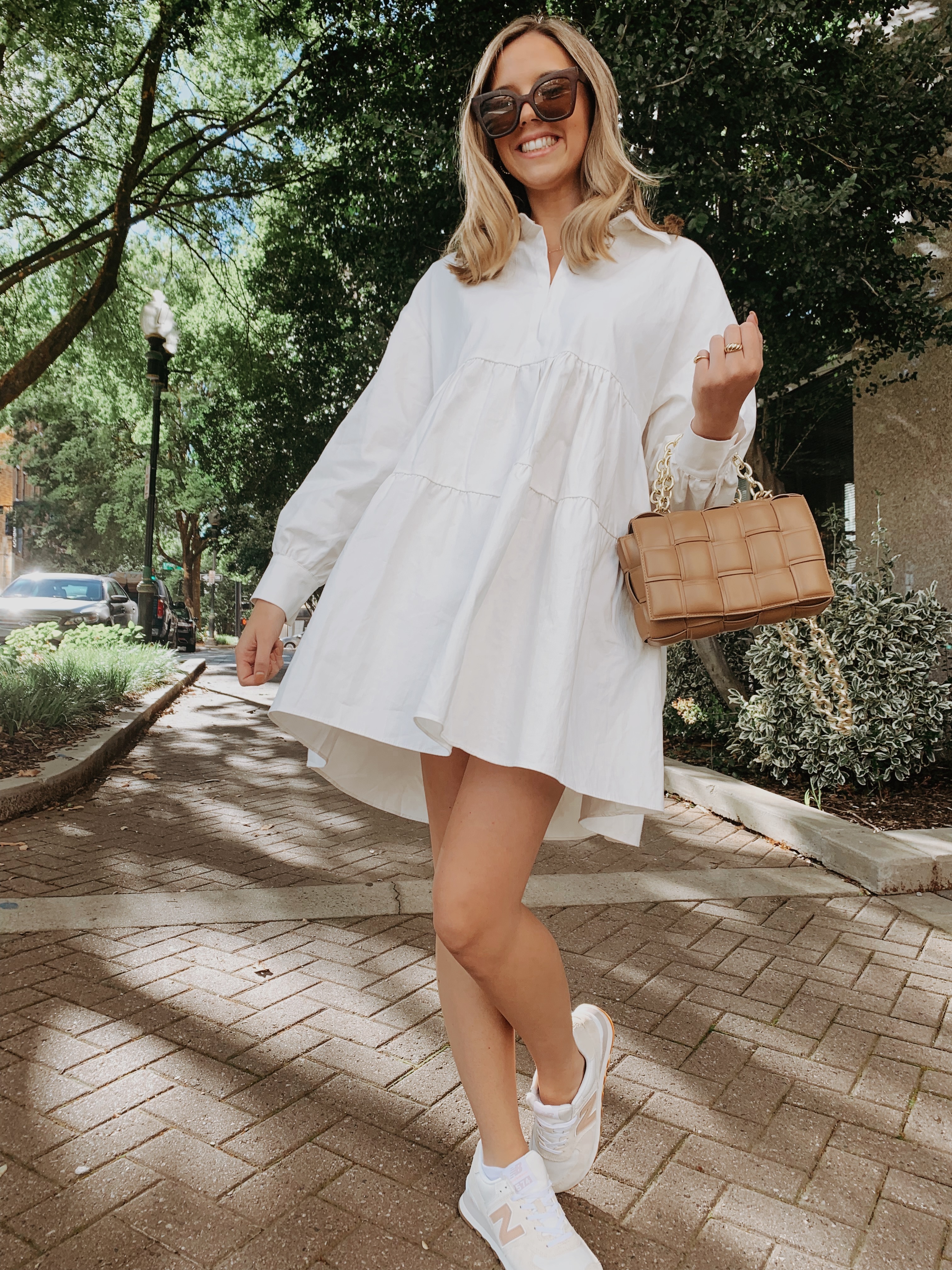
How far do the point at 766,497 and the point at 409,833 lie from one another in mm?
3622

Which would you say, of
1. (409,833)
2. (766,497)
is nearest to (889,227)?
(409,833)

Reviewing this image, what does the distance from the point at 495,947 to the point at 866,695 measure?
13.9 feet

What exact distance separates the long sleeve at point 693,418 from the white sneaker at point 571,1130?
1100 millimetres

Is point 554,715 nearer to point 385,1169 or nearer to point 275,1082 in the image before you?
point 385,1169

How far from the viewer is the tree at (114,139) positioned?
9.29 meters

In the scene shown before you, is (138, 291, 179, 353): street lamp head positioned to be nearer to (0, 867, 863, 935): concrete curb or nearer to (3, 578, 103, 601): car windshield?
(3, 578, 103, 601): car windshield

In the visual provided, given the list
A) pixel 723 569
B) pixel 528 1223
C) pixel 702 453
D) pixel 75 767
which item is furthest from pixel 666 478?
pixel 75 767

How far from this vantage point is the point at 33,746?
6555 millimetres

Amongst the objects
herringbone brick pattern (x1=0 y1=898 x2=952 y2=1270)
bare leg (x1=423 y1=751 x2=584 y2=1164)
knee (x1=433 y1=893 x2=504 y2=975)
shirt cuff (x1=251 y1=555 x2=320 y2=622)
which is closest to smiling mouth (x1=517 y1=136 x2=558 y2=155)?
shirt cuff (x1=251 y1=555 x2=320 y2=622)

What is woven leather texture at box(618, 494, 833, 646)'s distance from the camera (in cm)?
165

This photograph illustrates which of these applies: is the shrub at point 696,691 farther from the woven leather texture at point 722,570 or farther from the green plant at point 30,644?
the green plant at point 30,644

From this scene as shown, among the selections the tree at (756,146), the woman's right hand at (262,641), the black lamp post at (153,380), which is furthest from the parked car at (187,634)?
the woman's right hand at (262,641)

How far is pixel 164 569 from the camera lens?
173 ft

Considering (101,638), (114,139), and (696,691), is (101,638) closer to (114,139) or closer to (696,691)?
(114,139)
